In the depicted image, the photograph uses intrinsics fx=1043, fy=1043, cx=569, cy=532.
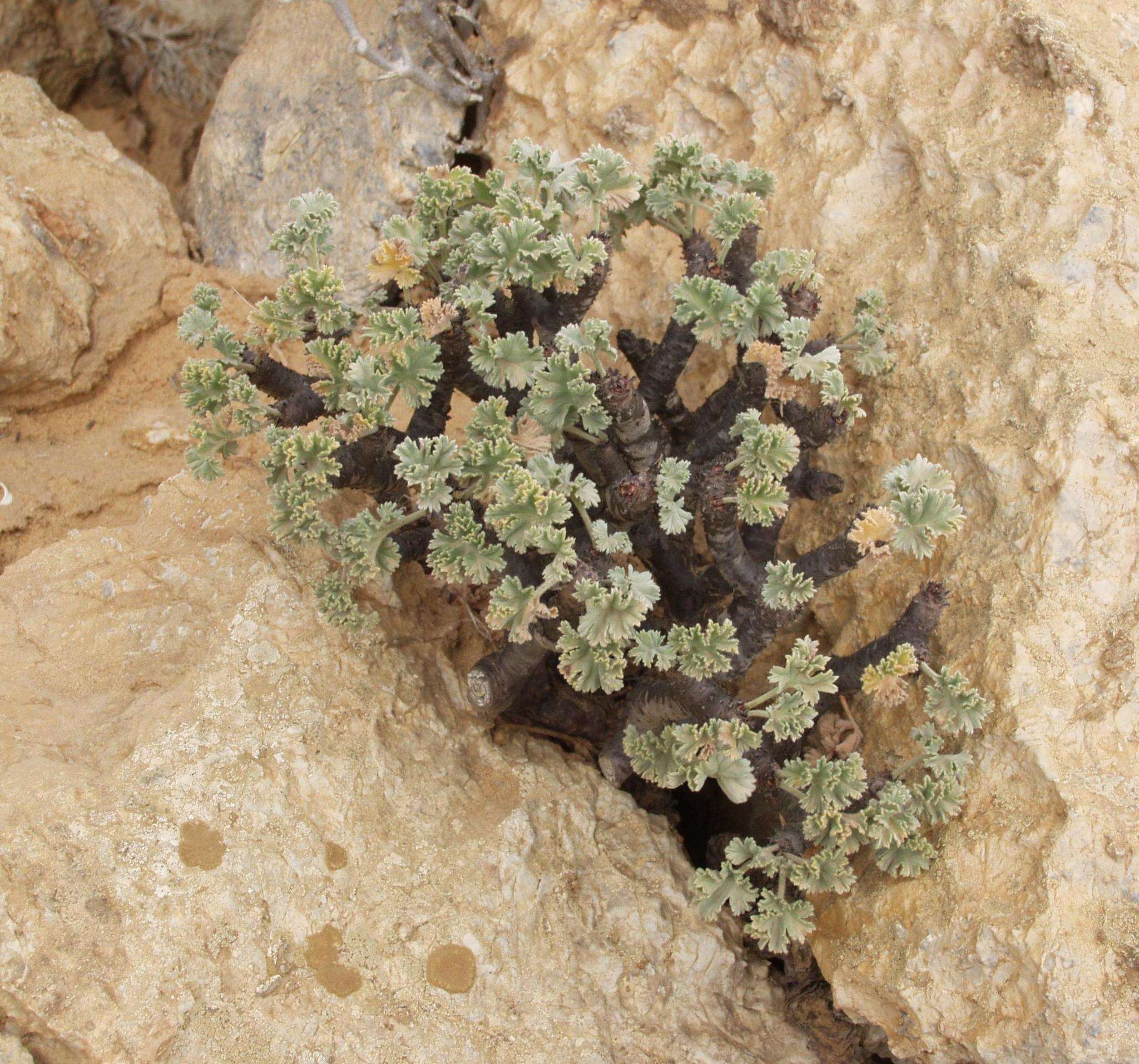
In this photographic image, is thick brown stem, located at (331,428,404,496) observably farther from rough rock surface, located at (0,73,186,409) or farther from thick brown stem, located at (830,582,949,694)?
rough rock surface, located at (0,73,186,409)

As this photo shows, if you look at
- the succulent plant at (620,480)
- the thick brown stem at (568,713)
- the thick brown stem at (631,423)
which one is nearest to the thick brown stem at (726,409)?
the succulent plant at (620,480)

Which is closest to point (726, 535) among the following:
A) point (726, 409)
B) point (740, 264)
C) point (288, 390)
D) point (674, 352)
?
point (726, 409)

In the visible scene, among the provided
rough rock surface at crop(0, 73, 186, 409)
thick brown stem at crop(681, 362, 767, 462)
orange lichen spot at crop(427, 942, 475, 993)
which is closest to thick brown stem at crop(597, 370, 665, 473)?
thick brown stem at crop(681, 362, 767, 462)

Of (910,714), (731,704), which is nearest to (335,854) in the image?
(731,704)

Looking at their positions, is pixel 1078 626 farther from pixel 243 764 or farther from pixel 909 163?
pixel 243 764

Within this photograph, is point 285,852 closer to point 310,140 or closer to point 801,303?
point 801,303

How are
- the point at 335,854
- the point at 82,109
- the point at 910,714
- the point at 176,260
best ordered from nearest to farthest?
the point at 335,854 < the point at 910,714 < the point at 176,260 < the point at 82,109
